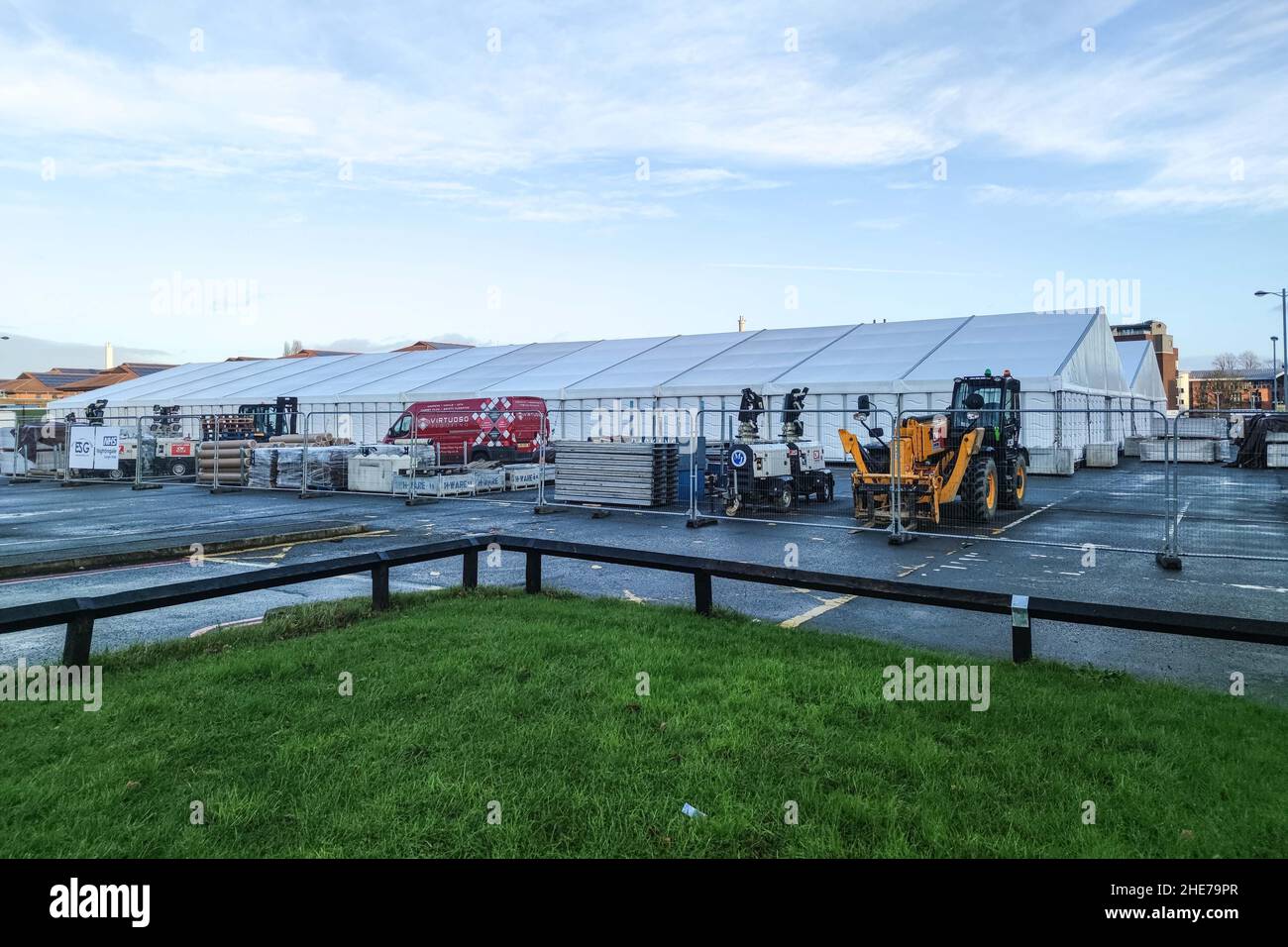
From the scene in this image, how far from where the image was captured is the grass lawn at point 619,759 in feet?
11.8

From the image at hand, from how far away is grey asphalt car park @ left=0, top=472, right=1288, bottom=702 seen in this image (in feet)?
23.8

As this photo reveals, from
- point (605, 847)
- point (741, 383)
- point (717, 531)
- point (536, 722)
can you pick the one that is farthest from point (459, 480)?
point (605, 847)

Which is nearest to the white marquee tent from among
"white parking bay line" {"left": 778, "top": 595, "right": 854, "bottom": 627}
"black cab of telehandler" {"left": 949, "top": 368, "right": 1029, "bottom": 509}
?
"black cab of telehandler" {"left": 949, "top": 368, "right": 1029, "bottom": 509}

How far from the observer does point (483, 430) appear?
3023 centimetres

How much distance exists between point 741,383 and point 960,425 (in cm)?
1630

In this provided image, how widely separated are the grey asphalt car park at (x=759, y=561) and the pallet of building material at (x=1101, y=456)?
16262mm

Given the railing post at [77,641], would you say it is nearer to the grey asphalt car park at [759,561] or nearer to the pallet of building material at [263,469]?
the grey asphalt car park at [759,561]

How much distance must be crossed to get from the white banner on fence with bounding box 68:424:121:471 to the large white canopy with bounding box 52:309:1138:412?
46.7 feet

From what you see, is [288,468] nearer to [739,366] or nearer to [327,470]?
[327,470]

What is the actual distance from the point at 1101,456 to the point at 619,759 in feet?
108

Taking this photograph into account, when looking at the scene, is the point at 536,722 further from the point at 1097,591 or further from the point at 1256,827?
the point at 1097,591

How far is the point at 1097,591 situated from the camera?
9.70m

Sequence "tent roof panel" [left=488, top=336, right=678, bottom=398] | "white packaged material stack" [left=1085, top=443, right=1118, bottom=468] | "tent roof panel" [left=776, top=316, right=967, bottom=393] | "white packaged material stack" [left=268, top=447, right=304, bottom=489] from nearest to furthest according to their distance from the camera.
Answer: "white packaged material stack" [left=268, top=447, right=304, bottom=489], "white packaged material stack" [left=1085, top=443, right=1118, bottom=468], "tent roof panel" [left=776, top=316, right=967, bottom=393], "tent roof panel" [left=488, top=336, right=678, bottom=398]

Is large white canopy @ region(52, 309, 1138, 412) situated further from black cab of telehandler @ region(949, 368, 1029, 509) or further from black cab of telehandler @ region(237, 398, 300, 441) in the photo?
black cab of telehandler @ region(949, 368, 1029, 509)
